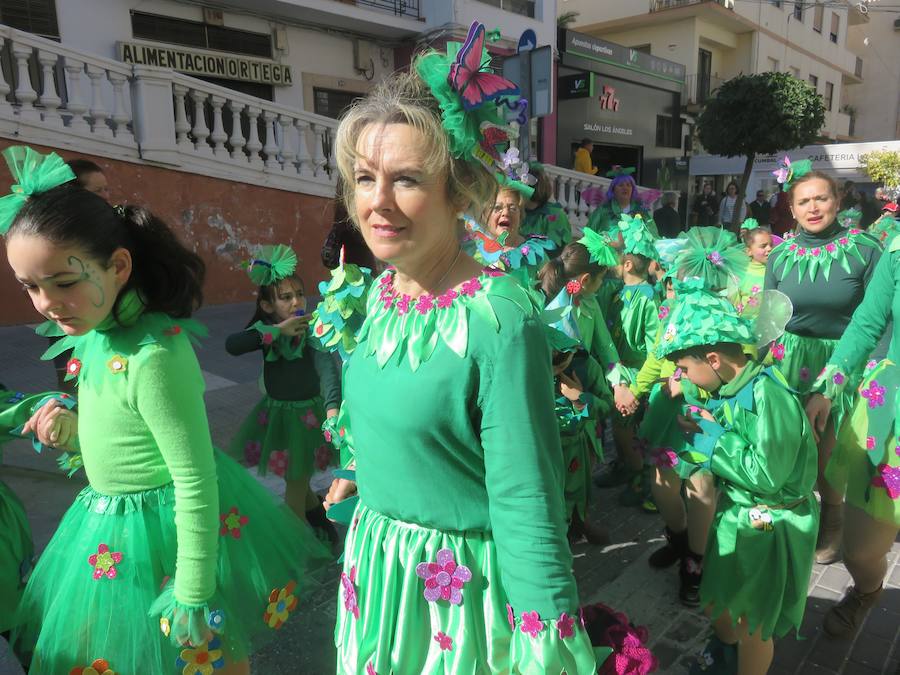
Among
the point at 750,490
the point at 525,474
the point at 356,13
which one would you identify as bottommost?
the point at 750,490

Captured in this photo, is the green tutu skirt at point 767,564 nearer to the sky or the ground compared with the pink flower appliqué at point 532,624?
nearer to the ground

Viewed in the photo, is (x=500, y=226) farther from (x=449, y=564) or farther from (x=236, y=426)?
(x=236, y=426)

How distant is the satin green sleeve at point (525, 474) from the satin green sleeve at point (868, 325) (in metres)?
2.18

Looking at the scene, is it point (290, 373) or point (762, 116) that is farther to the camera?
point (762, 116)

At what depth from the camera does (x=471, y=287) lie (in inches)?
53.6

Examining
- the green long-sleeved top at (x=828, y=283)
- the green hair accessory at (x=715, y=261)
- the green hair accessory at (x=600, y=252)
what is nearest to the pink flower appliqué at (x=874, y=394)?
the green hair accessory at (x=715, y=261)

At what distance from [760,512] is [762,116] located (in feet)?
54.9

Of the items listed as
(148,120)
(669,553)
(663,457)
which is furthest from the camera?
(148,120)

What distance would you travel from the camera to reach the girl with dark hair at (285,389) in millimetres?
3469

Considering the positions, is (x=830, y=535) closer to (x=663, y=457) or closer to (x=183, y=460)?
(x=663, y=457)

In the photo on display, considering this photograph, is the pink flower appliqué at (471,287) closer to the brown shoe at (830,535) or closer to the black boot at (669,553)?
the black boot at (669,553)

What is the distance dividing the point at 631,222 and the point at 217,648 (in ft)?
13.2

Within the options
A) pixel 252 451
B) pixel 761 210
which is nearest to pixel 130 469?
pixel 252 451

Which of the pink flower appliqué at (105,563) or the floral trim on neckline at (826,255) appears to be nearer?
the pink flower appliqué at (105,563)
